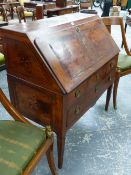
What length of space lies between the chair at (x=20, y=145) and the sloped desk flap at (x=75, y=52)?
35 cm

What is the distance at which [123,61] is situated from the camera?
2.45 m

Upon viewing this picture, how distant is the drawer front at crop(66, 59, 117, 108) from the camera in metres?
1.42

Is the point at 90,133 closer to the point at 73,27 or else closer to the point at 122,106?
the point at 122,106

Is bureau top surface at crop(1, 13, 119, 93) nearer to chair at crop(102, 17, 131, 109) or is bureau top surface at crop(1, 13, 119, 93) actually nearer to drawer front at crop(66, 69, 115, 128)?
drawer front at crop(66, 69, 115, 128)

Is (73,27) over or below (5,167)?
over

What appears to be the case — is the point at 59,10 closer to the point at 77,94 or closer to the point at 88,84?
the point at 88,84

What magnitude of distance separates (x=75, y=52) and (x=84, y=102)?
0.41 meters

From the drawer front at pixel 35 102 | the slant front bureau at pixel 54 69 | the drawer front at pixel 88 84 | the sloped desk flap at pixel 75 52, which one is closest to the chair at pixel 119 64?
the drawer front at pixel 88 84

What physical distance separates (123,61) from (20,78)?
1410mm

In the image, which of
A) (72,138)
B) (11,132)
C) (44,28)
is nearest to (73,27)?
(44,28)

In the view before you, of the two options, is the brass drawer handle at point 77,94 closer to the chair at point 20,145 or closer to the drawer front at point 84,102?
the drawer front at point 84,102

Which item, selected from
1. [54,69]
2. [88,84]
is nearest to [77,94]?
[88,84]

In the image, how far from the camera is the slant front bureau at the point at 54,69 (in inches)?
51.6

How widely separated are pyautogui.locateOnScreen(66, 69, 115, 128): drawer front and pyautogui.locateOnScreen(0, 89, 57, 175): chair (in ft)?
0.83
